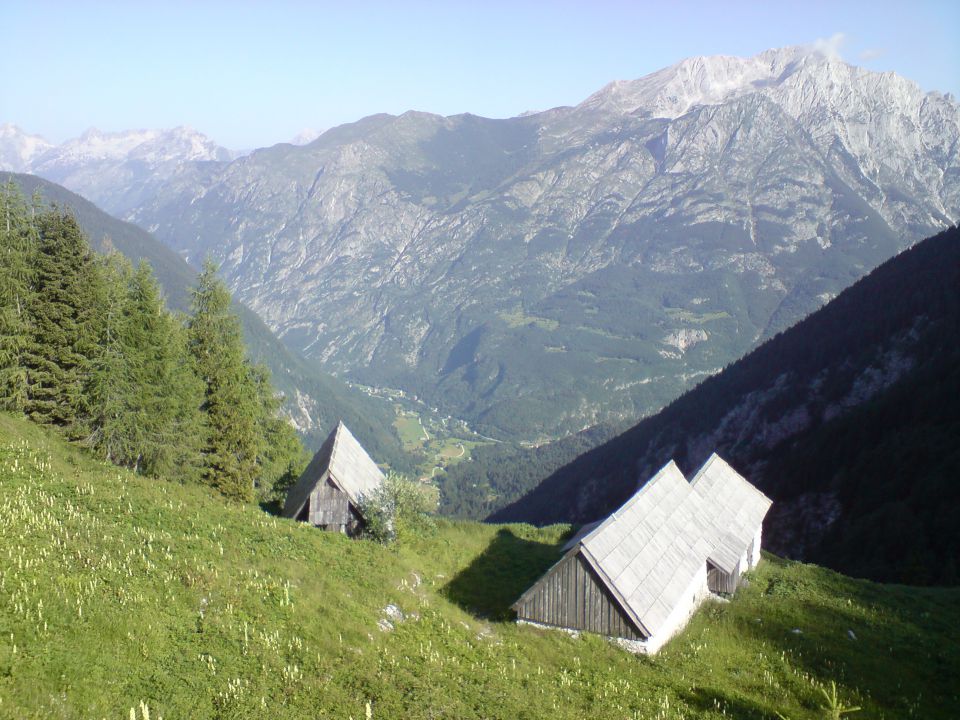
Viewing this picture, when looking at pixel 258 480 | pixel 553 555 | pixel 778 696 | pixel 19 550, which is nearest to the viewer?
pixel 19 550

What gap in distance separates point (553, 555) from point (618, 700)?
19.2 meters

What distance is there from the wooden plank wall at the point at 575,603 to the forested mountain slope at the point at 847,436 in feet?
143

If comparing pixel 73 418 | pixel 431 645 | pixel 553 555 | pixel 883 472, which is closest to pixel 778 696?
pixel 431 645

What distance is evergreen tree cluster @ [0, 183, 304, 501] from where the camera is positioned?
1406 inches

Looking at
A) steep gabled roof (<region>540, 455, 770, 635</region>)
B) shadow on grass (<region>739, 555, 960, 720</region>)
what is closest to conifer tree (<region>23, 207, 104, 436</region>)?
steep gabled roof (<region>540, 455, 770, 635</region>)

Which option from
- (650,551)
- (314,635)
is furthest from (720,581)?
(314,635)

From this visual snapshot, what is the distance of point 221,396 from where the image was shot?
141ft

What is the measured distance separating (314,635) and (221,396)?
2543cm

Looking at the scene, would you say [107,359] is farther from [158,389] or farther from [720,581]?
[720,581]

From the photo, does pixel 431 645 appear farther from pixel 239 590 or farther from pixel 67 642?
pixel 67 642

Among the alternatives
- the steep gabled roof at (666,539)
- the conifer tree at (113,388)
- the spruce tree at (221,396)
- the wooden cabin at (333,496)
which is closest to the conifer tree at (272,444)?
the spruce tree at (221,396)

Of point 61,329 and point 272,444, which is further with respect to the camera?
point 272,444

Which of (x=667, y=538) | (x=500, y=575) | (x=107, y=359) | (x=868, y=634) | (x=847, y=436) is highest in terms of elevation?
(x=107, y=359)

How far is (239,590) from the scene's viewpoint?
22.2m
